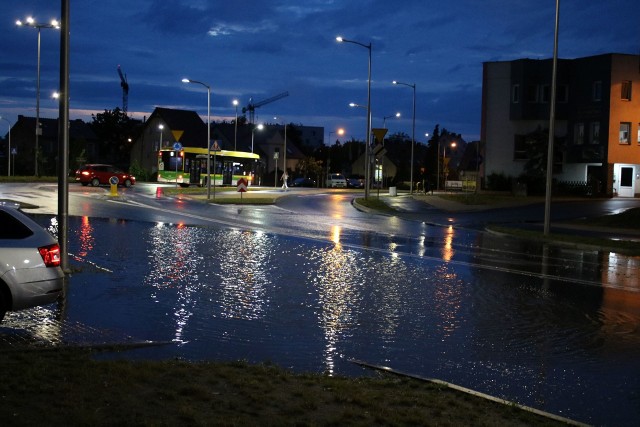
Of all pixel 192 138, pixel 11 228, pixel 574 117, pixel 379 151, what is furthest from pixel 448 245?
pixel 192 138

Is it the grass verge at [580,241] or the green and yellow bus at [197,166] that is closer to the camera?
the grass verge at [580,241]

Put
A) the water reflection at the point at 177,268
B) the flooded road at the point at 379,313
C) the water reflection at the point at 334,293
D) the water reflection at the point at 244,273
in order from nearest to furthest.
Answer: the flooded road at the point at 379,313 < the water reflection at the point at 334,293 < the water reflection at the point at 177,268 < the water reflection at the point at 244,273

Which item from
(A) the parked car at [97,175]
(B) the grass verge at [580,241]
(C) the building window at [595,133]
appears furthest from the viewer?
(C) the building window at [595,133]

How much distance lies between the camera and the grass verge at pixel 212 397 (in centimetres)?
538

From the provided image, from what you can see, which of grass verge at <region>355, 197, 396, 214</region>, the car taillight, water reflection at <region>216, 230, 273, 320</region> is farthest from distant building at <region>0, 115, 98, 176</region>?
the car taillight

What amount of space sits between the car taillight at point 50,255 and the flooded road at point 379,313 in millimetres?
791

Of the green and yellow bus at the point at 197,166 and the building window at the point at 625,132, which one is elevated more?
the building window at the point at 625,132

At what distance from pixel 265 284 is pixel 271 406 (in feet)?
24.0

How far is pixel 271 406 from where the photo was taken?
5801 mm

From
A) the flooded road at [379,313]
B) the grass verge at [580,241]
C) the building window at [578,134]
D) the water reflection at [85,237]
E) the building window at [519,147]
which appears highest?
the building window at [578,134]

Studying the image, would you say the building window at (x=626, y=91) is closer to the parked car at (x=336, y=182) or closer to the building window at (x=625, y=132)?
the building window at (x=625, y=132)

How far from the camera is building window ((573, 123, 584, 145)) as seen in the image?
58.0 m

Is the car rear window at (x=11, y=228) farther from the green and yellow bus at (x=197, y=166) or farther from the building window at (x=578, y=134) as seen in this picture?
the building window at (x=578, y=134)

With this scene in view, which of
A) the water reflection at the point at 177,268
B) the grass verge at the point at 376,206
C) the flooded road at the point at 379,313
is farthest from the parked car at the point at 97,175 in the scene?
the flooded road at the point at 379,313
